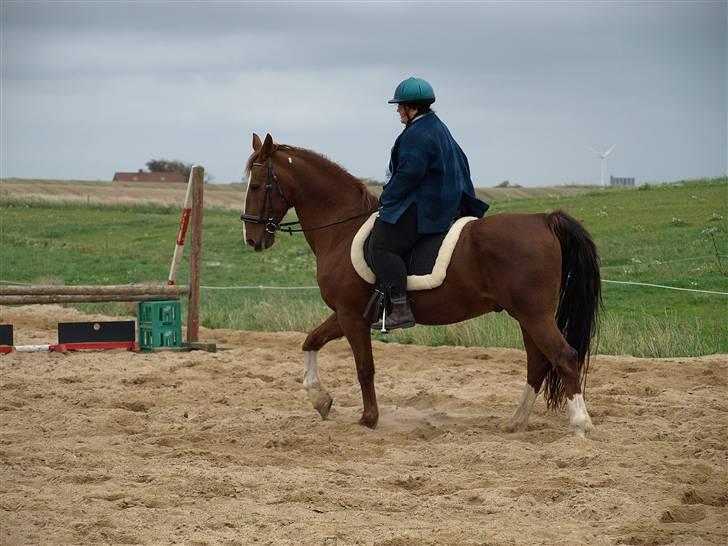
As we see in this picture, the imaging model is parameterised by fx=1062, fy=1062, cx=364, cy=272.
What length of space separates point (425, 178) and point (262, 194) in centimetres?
155

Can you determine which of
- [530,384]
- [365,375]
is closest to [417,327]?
[365,375]

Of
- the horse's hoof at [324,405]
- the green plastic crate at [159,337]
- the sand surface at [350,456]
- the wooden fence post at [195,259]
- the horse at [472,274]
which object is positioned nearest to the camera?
the sand surface at [350,456]

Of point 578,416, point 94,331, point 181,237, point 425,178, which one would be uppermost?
point 425,178

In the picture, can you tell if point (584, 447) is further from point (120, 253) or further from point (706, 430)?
point (120, 253)

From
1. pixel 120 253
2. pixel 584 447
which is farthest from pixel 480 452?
pixel 120 253

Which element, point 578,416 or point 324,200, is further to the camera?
point 324,200

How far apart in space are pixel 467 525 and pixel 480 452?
6.08 ft

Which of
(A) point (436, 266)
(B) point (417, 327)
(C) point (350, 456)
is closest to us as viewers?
(C) point (350, 456)

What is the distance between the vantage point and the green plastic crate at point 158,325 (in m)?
13.0

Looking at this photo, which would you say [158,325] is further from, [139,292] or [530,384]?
[530,384]

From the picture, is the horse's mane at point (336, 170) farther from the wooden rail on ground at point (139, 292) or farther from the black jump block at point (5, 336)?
the black jump block at point (5, 336)

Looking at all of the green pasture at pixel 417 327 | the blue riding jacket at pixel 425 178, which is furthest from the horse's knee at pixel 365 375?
the green pasture at pixel 417 327

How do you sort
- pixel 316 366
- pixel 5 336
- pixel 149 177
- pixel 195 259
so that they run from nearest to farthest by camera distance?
1. pixel 316 366
2. pixel 5 336
3. pixel 195 259
4. pixel 149 177

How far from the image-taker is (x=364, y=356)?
8992 millimetres
